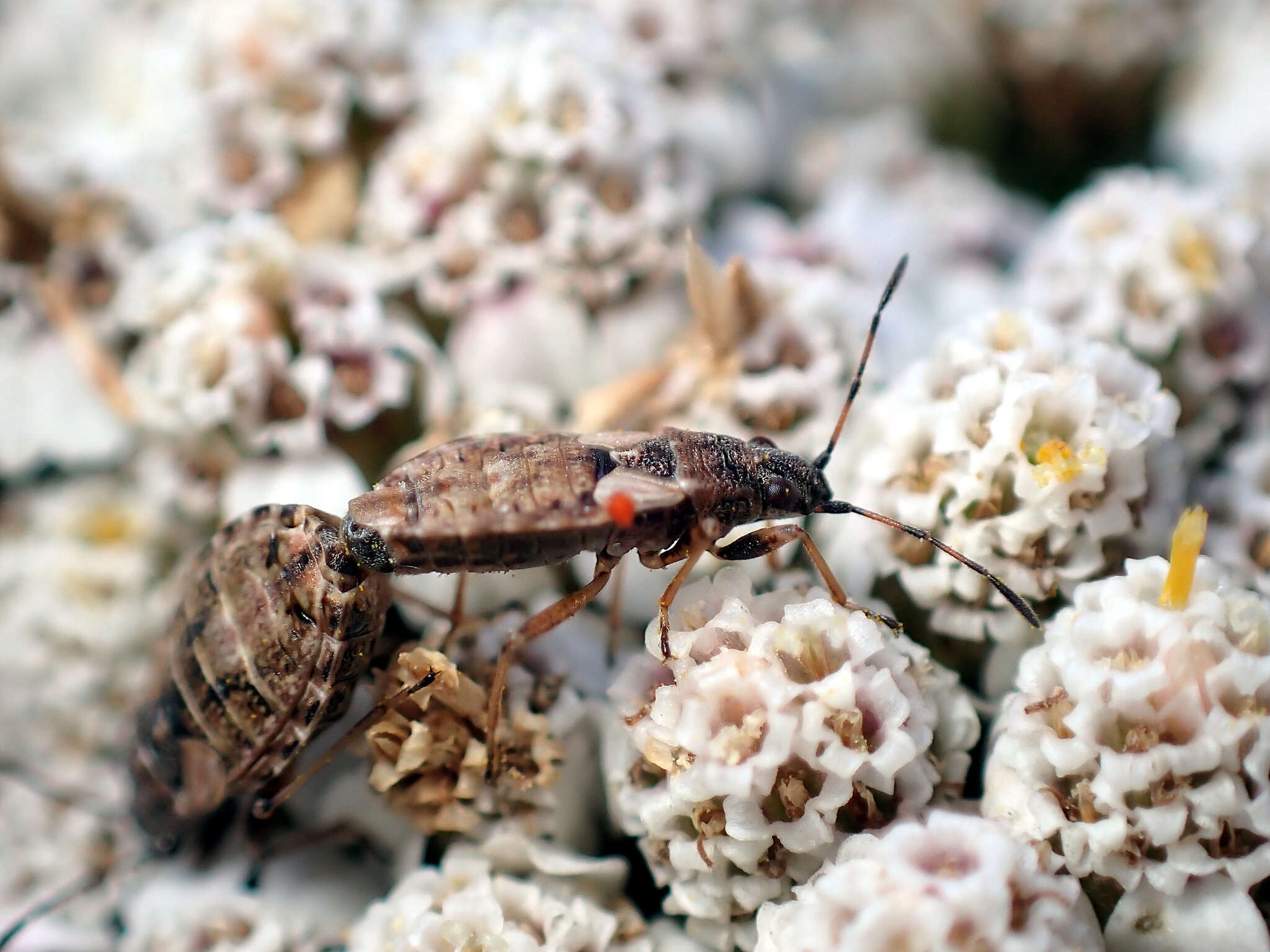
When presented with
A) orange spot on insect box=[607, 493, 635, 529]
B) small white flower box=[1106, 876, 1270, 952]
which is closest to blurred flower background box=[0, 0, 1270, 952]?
small white flower box=[1106, 876, 1270, 952]

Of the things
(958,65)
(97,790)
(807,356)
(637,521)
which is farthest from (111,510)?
(958,65)

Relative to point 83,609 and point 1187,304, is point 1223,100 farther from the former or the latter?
point 83,609

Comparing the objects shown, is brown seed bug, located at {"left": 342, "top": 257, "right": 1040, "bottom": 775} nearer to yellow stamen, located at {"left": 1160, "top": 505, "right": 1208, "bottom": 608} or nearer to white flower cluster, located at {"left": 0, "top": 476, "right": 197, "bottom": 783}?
yellow stamen, located at {"left": 1160, "top": 505, "right": 1208, "bottom": 608}

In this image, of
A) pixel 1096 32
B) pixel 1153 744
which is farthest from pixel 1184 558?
pixel 1096 32

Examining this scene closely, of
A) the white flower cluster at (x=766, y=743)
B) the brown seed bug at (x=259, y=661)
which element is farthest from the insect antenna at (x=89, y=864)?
the white flower cluster at (x=766, y=743)

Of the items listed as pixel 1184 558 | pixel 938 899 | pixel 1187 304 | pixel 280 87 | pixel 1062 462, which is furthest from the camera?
pixel 280 87

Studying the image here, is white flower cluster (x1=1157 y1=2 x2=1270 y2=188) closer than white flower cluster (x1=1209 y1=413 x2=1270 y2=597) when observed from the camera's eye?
No

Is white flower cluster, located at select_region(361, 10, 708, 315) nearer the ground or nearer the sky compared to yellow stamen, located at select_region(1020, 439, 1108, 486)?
nearer the sky
